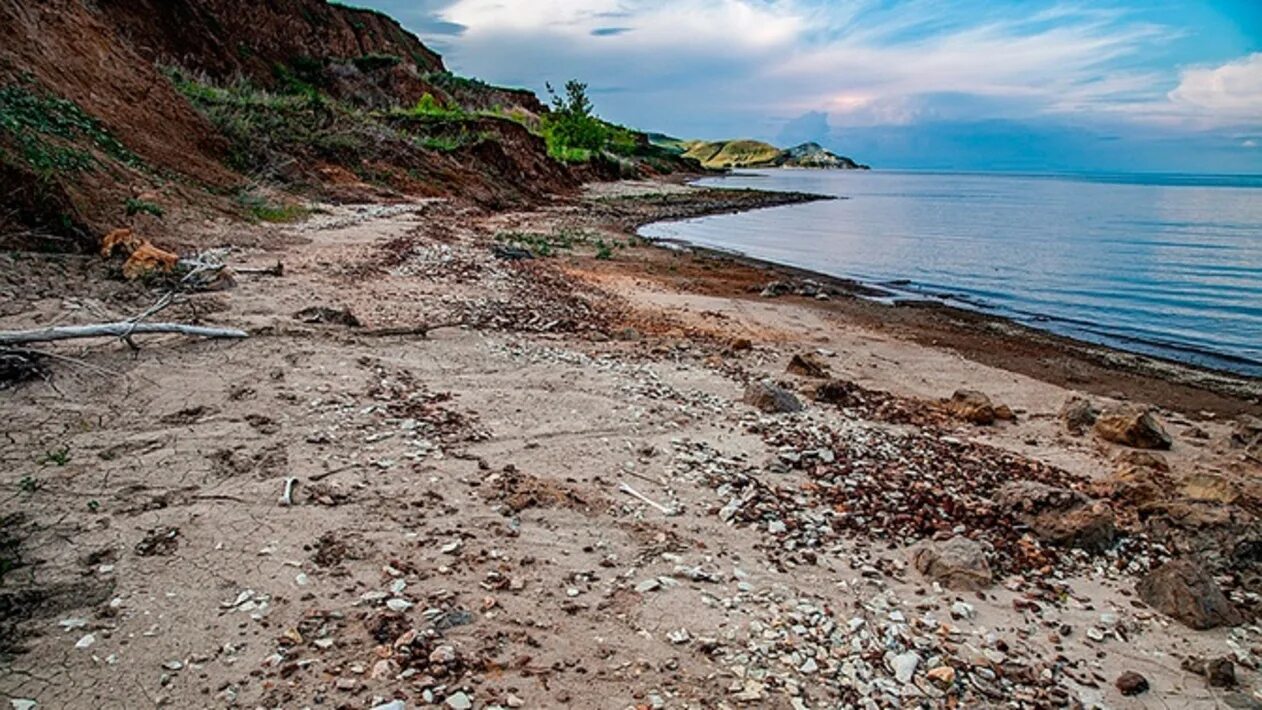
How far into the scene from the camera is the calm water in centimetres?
1606

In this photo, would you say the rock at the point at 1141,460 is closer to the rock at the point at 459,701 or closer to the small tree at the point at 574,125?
the rock at the point at 459,701

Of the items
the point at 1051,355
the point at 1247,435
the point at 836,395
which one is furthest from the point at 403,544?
the point at 1051,355

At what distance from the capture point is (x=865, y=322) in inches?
582

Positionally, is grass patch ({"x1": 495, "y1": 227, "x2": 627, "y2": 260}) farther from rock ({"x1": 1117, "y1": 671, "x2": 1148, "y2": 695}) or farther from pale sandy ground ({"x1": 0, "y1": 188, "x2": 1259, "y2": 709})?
rock ({"x1": 1117, "y1": 671, "x2": 1148, "y2": 695})

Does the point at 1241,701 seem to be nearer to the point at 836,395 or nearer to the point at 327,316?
the point at 836,395

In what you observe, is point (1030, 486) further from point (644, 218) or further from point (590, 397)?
point (644, 218)

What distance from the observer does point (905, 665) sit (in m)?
3.95

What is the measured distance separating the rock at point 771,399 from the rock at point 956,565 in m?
2.88

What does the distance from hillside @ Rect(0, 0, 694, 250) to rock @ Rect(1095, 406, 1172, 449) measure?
43.0 ft

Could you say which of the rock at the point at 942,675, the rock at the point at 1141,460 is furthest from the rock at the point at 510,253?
the rock at the point at 942,675

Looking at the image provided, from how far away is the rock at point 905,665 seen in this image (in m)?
3.85

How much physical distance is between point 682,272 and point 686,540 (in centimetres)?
1472

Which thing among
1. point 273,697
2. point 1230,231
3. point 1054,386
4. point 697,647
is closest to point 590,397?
point 697,647

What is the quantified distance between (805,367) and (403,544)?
261 inches
